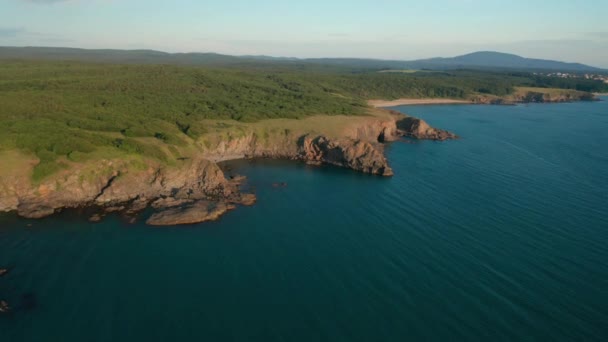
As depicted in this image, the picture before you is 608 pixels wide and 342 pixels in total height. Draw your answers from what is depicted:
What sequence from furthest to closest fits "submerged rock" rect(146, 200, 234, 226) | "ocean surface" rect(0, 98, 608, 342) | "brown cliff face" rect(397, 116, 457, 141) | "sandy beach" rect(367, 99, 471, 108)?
"sandy beach" rect(367, 99, 471, 108) < "brown cliff face" rect(397, 116, 457, 141) < "submerged rock" rect(146, 200, 234, 226) < "ocean surface" rect(0, 98, 608, 342)

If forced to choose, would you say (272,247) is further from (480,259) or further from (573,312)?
(573,312)

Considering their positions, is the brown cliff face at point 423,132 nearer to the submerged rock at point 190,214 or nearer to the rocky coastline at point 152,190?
the rocky coastline at point 152,190

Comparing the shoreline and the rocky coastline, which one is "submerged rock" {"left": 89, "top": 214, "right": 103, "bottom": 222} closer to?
the rocky coastline

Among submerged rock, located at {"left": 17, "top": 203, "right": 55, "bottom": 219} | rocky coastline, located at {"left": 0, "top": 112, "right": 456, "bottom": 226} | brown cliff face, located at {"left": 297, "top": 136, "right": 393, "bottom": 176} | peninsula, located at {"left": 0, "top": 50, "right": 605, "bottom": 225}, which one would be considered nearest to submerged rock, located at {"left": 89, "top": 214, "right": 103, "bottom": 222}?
rocky coastline, located at {"left": 0, "top": 112, "right": 456, "bottom": 226}

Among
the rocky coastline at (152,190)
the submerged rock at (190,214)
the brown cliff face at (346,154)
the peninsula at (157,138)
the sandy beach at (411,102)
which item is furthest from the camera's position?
Answer: the sandy beach at (411,102)

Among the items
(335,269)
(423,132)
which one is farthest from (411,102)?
(335,269)

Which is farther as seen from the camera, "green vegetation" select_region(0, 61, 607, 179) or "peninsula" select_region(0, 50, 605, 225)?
"green vegetation" select_region(0, 61, 607, 179)

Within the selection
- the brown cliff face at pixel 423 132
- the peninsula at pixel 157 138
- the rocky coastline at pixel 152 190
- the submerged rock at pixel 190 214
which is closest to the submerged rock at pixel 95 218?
the rocky coastline at pixel 152 190

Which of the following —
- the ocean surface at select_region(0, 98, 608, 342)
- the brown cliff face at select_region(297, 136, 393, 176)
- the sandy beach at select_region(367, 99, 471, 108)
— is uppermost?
the sandy beach at select_region(367, 99, 471, 108)
